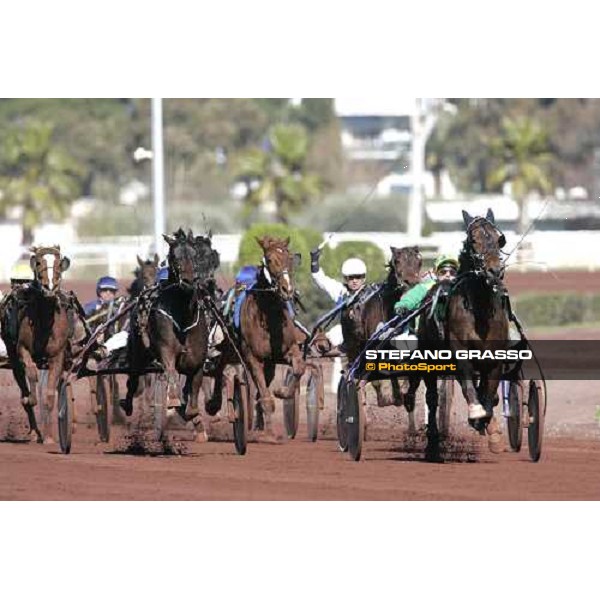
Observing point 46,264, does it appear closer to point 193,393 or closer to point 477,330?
point 193,393

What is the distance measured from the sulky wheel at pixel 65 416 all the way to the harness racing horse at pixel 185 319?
2.68ft

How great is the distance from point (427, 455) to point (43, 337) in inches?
147

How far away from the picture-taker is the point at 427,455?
53.6 feet

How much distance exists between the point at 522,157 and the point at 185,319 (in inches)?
2080

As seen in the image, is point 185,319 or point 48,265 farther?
point 48,265

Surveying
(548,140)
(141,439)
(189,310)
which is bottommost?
(141,439)

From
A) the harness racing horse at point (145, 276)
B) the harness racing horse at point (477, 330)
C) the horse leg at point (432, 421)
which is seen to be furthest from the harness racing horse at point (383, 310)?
the harness racing horse at point (145, 276)

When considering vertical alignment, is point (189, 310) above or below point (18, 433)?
above

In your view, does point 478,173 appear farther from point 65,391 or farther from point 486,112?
point 65,391

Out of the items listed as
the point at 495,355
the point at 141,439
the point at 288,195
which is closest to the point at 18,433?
the point at 141,439

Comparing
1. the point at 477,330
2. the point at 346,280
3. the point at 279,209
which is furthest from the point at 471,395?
the point at 279,209

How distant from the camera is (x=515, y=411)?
15586 mm

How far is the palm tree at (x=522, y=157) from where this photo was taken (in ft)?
219

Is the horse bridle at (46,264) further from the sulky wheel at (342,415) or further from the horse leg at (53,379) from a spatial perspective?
the sulky wheel at (342,415)
